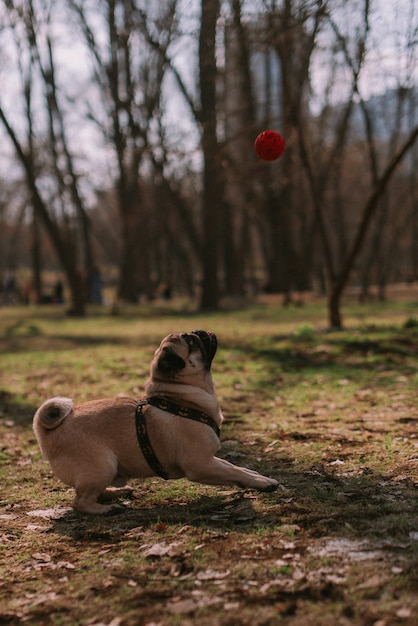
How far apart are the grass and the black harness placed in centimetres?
33

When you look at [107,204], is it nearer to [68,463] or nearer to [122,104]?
[122,104]

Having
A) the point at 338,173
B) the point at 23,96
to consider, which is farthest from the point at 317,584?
the point at 23,96

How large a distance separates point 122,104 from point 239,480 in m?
24.8

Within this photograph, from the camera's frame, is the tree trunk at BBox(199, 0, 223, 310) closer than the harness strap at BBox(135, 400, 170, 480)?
No

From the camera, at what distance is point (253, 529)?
4.39m

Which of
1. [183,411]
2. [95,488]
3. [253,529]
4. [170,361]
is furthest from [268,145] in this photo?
[253,529]

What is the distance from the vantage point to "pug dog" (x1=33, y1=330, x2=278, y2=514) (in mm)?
5055

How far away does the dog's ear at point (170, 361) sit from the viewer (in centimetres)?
522

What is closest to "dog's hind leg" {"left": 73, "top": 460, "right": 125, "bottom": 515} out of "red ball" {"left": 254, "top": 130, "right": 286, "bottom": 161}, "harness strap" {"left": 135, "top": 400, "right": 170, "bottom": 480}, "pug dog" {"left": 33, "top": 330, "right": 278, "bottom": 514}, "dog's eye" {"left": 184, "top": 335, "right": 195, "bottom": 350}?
"pug dog" {"left": 33, "top": 330, "right": 278, "bottom": 514}

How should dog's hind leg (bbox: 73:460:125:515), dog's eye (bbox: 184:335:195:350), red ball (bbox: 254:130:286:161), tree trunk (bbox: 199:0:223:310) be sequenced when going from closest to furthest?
dog's hind leg (bbox: 73:460:125:515) < dog's eye (bbox: 184:335:195:350) < red ball (bbox: 254:130:286:161) < tree trunk (bbox: 199:0:223:310)

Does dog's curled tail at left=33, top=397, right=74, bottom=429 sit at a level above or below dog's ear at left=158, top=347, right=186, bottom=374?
below

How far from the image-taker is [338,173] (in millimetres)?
34719

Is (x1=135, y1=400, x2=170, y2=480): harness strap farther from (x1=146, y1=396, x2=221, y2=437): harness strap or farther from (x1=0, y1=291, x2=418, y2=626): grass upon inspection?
(x1=0, y1=291, x2=418, y2=626): grass

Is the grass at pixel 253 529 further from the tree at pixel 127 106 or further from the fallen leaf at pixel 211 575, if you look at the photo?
the tree at pixel 127 106
